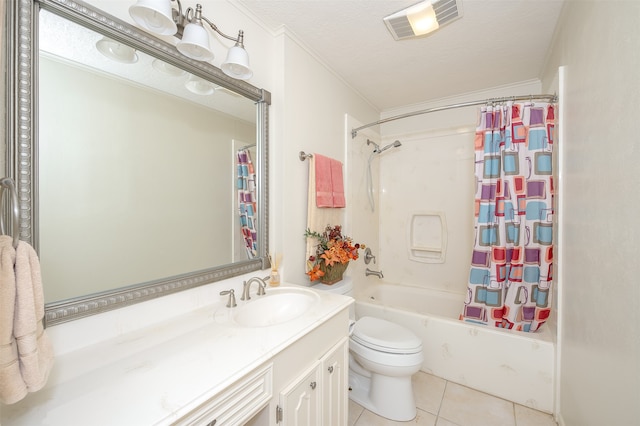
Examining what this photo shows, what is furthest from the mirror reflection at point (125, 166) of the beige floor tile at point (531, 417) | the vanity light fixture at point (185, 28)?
the beige floor tile at point (531, 417)

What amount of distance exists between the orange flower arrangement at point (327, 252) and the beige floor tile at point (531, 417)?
1345 mm

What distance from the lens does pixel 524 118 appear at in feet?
5.90

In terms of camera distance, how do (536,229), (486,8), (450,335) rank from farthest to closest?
(450,335) → (536,229) → (486,8)

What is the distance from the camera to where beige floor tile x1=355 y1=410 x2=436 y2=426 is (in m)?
1.54

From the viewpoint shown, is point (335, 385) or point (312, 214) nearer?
point (335, 385)

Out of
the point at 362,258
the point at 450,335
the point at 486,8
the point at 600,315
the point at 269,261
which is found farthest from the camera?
the point at 362,258

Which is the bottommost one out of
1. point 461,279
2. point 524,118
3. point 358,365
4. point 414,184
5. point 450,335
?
point 358,365

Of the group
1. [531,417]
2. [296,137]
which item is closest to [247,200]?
[296,137]

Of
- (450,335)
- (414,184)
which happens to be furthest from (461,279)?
(414,184)

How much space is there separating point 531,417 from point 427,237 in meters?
1.53

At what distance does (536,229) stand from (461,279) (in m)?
0.99

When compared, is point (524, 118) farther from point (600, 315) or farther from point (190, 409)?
point (190, 409)

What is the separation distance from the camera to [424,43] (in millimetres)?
1754

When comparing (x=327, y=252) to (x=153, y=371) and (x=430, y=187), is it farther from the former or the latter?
(x=430, y=187)
